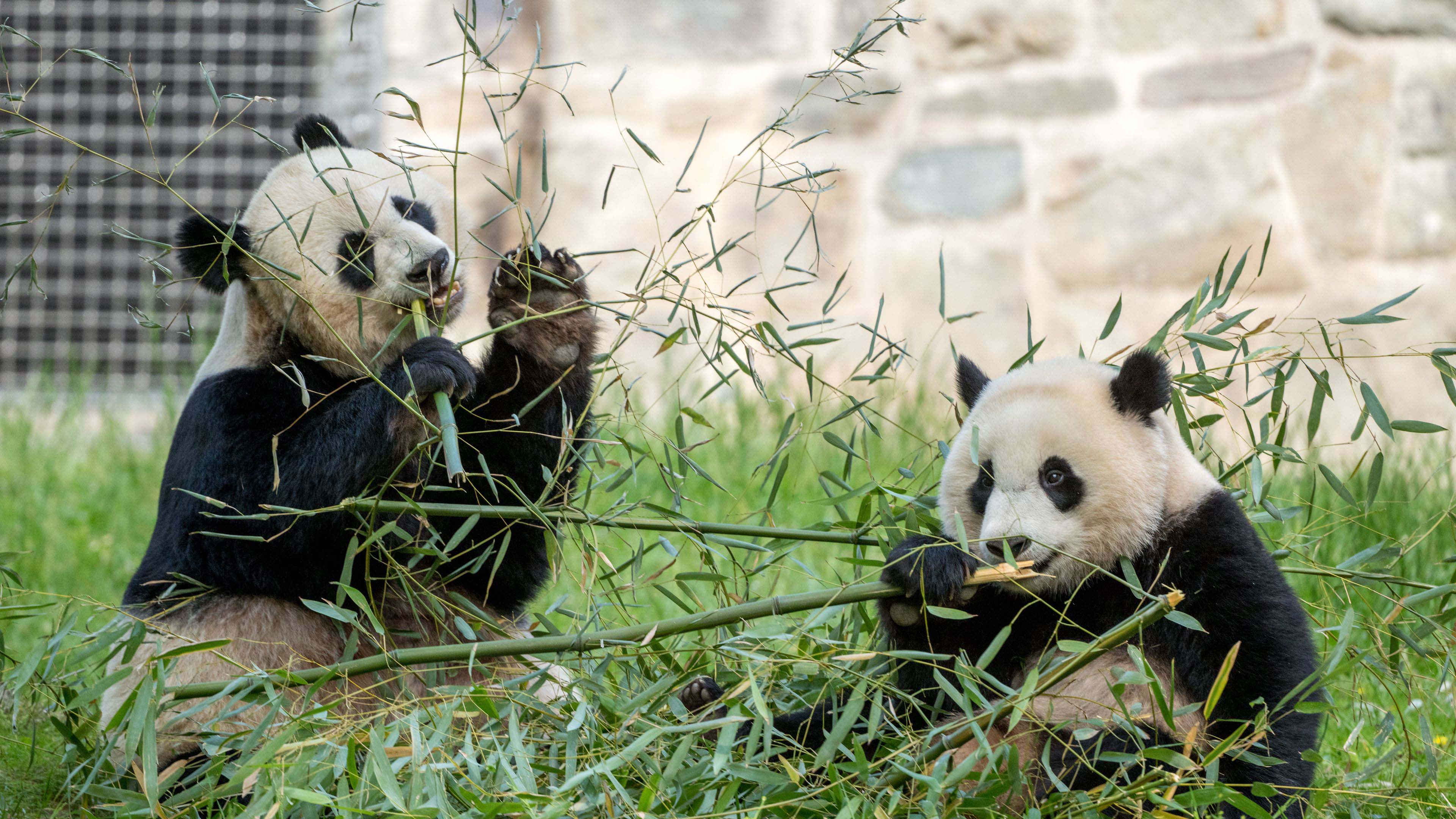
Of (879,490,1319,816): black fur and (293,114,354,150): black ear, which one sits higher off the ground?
(293,114,354,150): black ear

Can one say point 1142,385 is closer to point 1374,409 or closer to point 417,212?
point 1374,409

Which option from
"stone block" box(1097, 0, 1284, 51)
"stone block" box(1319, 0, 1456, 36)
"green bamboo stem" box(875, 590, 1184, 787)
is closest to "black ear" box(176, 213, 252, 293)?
"green bamboo stem" box(875, 590, 1184, 787)

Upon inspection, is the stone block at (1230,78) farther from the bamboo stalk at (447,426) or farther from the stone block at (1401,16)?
the bamboo stalk at (447,426)

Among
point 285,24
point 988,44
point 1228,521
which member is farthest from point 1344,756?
point 285,24

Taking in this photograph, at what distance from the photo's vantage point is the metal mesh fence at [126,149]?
6.39 m

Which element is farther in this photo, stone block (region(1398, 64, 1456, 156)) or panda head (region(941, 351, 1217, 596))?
stone block (region(1398, 64, 1456, 156))

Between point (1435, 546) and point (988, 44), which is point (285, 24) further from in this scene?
point (1435, 546)

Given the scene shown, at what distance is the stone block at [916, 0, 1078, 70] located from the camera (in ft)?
18.1

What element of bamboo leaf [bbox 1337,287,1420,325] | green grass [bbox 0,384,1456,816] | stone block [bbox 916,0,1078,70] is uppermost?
stone block [bbox 916,0,1078,70]

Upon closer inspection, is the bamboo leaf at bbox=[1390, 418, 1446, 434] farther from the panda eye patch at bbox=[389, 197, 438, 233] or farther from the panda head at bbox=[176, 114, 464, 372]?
the panda eye patch at bbox=[389, 197, 438, 233]

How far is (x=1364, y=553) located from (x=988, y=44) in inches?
150

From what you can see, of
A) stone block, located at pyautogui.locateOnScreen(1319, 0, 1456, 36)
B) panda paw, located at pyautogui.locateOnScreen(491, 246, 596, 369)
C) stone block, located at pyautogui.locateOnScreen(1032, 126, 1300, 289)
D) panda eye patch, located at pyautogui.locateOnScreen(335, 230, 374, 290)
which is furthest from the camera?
stone block, located at pyautogui.locateOnScreen(1032, 126, 1300, 289)

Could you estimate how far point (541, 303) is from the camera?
2721mm

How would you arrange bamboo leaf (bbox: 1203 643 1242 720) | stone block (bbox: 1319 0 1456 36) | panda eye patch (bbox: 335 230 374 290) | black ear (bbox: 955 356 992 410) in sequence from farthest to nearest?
stone block (bbox: 1319 0 1456 36)
panda eye patch (bbox: 335 230 374 290)
black ear (bbox: 955 356 992 410)
bamboo leaf (bbox: 1203 643 1242 720)
